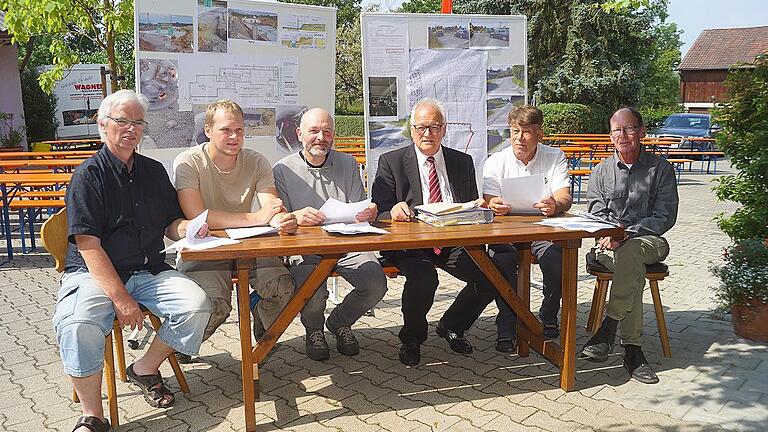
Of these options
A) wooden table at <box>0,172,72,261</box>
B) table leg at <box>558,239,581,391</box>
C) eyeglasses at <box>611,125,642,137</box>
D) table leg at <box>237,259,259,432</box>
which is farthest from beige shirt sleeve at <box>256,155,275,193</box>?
wooden table at <box>0,172,72,261</box>

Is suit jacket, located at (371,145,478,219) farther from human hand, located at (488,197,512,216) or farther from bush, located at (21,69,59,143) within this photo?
bush, located at (21,69,59,143)

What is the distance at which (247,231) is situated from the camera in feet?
10.8

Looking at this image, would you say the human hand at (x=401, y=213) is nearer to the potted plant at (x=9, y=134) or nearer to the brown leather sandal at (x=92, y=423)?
the brown leather sandal at (x=92, y=423)

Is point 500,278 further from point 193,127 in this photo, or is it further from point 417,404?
point 193,127

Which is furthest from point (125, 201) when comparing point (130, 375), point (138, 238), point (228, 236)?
point (130, 375)

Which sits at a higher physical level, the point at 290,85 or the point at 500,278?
the point at 290,85

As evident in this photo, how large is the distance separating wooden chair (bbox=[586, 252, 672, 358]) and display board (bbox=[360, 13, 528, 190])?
1500mm

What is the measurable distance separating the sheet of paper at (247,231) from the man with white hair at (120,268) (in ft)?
0.90

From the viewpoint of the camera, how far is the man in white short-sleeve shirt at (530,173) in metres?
4.07

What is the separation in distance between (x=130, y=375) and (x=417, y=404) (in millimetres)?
1464

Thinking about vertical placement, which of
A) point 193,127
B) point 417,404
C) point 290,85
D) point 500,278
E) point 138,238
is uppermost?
point 290,85

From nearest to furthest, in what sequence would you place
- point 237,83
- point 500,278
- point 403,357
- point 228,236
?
1. point 228,236
2. point 500,278
3. point 403,357
4. point 237,83

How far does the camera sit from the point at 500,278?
3570mm

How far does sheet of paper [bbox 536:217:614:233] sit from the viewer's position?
338cm
